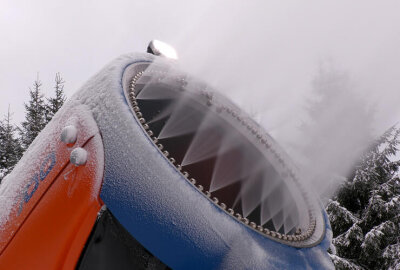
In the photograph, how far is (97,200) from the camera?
3.89 feet

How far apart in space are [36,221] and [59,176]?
0.54ft

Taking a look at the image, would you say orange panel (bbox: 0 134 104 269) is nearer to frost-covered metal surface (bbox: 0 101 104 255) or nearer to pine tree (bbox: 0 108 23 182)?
frost-covered metal surface (bbox: 0 101 104 255)

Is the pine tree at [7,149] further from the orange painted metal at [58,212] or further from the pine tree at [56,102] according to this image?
the orange painted metal at [58,212]

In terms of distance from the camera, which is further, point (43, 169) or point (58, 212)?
point (43, 169)

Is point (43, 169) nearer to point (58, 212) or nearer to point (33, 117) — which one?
point (58, 212)

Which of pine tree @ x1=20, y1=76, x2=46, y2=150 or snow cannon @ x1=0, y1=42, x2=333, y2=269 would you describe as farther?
pine tree @ x1=20, y1=76, x2=46, y2=150

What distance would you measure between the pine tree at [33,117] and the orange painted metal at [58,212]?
1565 centimetres

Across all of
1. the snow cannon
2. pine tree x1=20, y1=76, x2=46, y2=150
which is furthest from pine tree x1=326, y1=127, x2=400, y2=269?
pine tree x1=20, y1=76, x2=46, y2=150

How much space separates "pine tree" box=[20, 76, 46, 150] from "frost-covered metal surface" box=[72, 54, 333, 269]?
52.4 feet

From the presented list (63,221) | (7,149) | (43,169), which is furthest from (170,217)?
(7,149)

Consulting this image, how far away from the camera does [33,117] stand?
16984mm

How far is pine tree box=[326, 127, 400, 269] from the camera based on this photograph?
816 cm

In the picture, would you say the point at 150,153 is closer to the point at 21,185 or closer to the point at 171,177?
the point at 171,177

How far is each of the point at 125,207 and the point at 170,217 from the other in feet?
0.45
